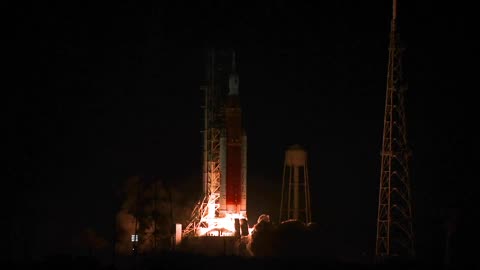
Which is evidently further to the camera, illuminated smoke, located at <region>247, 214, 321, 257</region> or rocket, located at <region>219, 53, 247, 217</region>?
rocket, located at <region>219, 53, 247, 217</region>

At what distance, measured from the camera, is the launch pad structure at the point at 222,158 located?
56094 millimetres

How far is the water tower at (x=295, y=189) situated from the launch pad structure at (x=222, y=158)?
2.54m

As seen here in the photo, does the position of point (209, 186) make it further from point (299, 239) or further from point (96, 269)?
point (96, 269)

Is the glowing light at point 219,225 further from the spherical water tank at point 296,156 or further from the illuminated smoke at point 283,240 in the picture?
the spherical water tank at point 296,156

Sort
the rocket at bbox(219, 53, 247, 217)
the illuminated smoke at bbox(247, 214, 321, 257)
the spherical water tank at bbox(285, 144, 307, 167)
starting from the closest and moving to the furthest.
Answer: the illuminated smoke at bbox(247, 214, 321, 257)
the spherical water tank at bbox(285, 144, 307, 167)
the rocket at bbox(219, 53, 247, 217)

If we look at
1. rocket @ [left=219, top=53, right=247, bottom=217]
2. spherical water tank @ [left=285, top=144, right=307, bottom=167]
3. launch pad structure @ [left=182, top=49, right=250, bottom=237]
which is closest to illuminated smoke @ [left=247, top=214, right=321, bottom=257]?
launch pad structure @ [left=182, top=49, right=250, bottom=237]

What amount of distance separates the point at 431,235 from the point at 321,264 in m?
15.6

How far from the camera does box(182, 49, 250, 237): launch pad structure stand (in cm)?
5609

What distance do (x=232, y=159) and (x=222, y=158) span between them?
0.59m

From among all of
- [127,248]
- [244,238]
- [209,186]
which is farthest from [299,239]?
[127,248]

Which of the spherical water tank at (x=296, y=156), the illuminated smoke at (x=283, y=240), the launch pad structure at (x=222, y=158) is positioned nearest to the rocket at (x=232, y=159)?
the launch pad structure at (x=222, y=158)

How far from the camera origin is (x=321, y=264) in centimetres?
4603

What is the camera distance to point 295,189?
56.8 metres

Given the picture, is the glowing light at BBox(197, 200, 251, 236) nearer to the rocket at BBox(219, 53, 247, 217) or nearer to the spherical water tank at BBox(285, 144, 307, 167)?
the rocket at BBox(219, 53, 247, 217)
